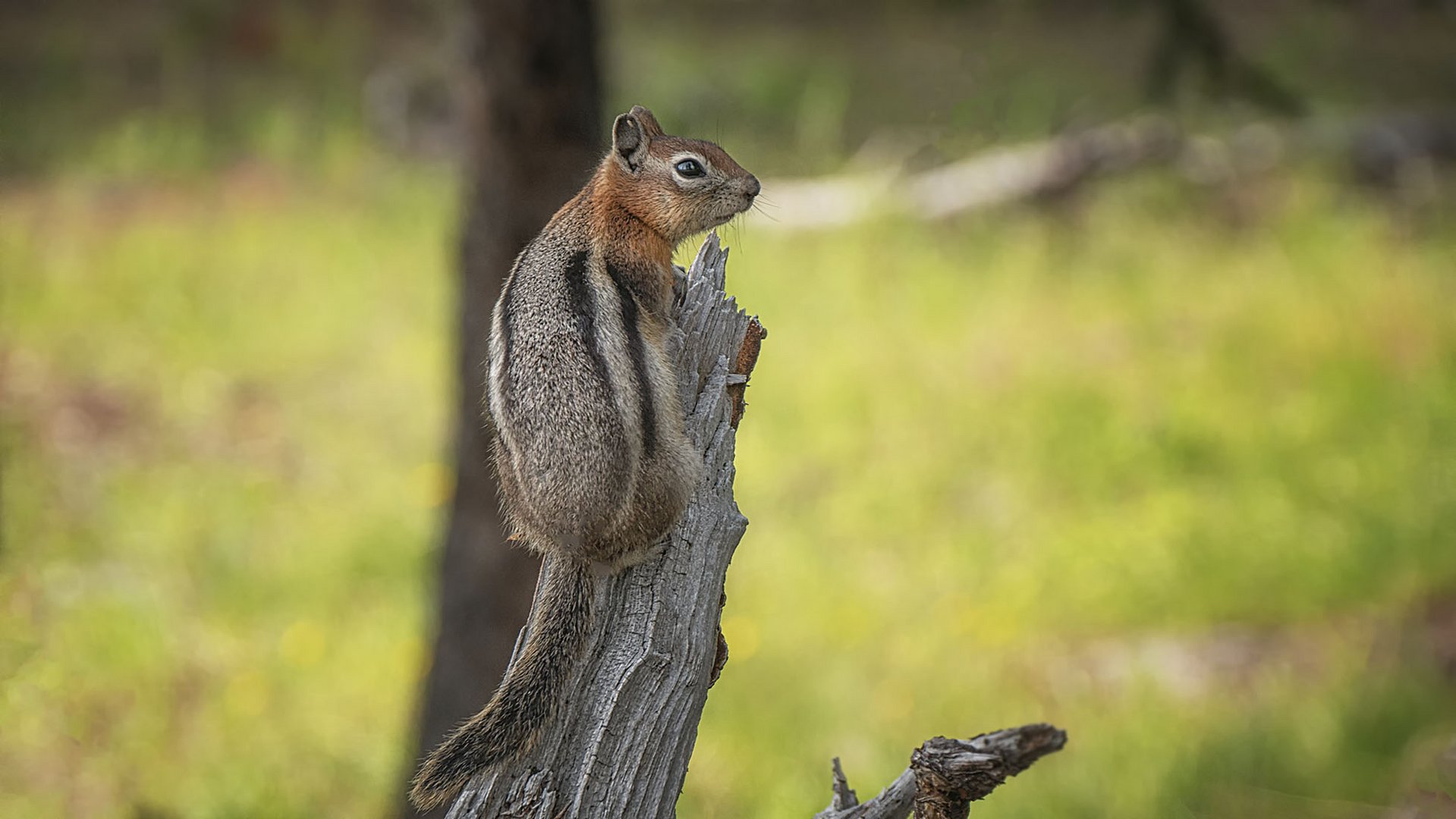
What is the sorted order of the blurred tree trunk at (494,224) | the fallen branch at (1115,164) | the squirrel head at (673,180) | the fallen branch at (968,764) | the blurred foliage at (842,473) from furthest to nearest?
the fallen branch at (1115,164)
the blurred foliage at (842,473)
the blurred tree trunk at (494,224)
the squirrel head at (673,180)
the fallen branch at (968,764)

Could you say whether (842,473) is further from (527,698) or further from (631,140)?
(527,698)

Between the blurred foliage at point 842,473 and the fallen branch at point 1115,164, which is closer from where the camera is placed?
the blurred foliage at point 842,473

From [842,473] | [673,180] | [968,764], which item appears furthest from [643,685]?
[842,473]

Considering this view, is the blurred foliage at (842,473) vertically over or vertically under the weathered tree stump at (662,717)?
over

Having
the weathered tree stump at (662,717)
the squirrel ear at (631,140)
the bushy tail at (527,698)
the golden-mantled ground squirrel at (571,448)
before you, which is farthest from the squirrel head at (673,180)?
the bushy tail at (527,698)

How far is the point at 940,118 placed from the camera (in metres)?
10.3

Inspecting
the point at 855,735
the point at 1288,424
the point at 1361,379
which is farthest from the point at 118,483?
the point at 1361,379

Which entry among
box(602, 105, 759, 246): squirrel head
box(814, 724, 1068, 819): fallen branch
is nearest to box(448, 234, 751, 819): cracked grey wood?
box(814, 724, 1068, 819): fallen branch

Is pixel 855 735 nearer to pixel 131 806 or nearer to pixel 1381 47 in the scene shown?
pixel 131 806

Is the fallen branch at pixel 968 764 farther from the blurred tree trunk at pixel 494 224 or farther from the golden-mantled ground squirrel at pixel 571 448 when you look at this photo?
the blurred tree trunk at pixel 494 224

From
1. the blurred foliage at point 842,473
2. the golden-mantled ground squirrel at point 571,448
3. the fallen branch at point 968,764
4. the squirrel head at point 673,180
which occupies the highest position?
the blurred foliage at point 842,473

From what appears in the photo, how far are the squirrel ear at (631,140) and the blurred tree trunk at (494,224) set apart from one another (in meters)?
1.31

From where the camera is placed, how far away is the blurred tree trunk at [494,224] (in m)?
3.99

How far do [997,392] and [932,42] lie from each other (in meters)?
6.45
